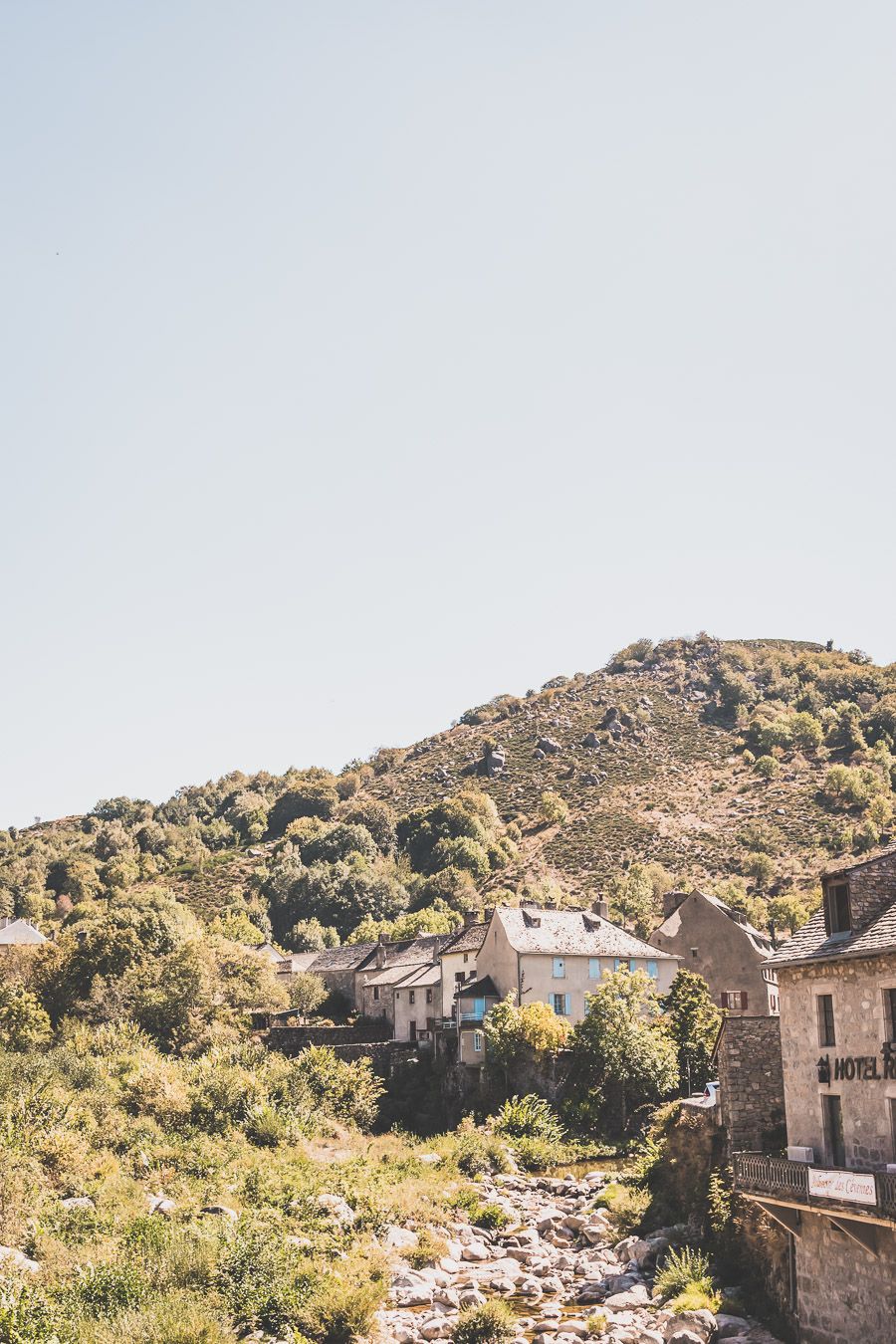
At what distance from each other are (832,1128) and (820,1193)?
73.2 inches

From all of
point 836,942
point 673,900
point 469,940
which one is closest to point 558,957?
point 469,940

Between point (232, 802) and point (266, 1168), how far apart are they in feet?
454

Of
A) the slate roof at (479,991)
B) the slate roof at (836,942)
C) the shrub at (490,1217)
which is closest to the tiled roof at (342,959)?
the slate roof at (479,991)

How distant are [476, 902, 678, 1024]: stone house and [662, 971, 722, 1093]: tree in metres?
8.25

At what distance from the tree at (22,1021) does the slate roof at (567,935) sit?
77.5ft

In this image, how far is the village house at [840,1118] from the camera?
21906 millimetres

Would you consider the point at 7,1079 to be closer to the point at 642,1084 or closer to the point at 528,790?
the point at 642,1084

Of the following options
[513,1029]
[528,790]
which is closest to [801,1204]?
[513,1029]

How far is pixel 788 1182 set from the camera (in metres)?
23.5

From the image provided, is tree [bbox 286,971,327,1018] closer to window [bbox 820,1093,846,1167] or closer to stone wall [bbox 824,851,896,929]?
window [bbox 820,1093,846,1167]

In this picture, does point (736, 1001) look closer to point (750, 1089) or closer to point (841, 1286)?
point (750, 1089)

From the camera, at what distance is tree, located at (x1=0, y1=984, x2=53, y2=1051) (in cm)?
5359

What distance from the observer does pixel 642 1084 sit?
46.3m

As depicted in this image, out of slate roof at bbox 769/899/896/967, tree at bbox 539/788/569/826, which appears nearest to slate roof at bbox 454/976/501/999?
slate roof at bbox 769/899/896/967
